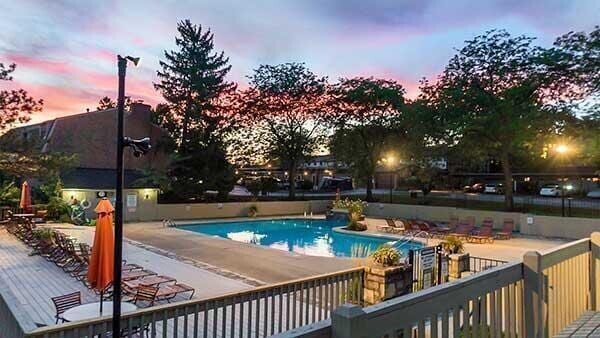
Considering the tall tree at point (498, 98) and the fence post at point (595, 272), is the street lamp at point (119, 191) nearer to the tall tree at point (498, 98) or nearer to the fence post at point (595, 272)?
the fence post at point (595, 272)

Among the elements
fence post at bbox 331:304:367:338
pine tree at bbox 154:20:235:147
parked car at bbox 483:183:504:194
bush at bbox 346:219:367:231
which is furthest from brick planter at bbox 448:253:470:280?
parked car at bbox 483:183:504:194

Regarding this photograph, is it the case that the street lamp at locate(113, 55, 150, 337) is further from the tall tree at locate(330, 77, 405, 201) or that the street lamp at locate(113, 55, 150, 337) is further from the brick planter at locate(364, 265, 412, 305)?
the tall tree at locate(330, 77, 405, 201)

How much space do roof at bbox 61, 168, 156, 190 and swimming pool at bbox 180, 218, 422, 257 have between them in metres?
5.33

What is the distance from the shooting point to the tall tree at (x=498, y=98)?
20625 mm

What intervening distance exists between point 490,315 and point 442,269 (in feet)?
15.4

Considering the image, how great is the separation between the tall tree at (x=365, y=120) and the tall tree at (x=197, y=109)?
27.1 feet

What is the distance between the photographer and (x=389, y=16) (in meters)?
13.1

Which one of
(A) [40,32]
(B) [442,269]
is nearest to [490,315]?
(B) [442,269]

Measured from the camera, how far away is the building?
23.2m

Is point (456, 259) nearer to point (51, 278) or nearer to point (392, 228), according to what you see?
point (51, 278)

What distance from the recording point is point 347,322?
187cm

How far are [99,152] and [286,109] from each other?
44.8 ft

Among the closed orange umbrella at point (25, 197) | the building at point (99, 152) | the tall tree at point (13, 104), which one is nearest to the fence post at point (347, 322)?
the tall tree at point (13, 104)

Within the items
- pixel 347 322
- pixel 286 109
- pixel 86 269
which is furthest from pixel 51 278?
pixel 286 109
